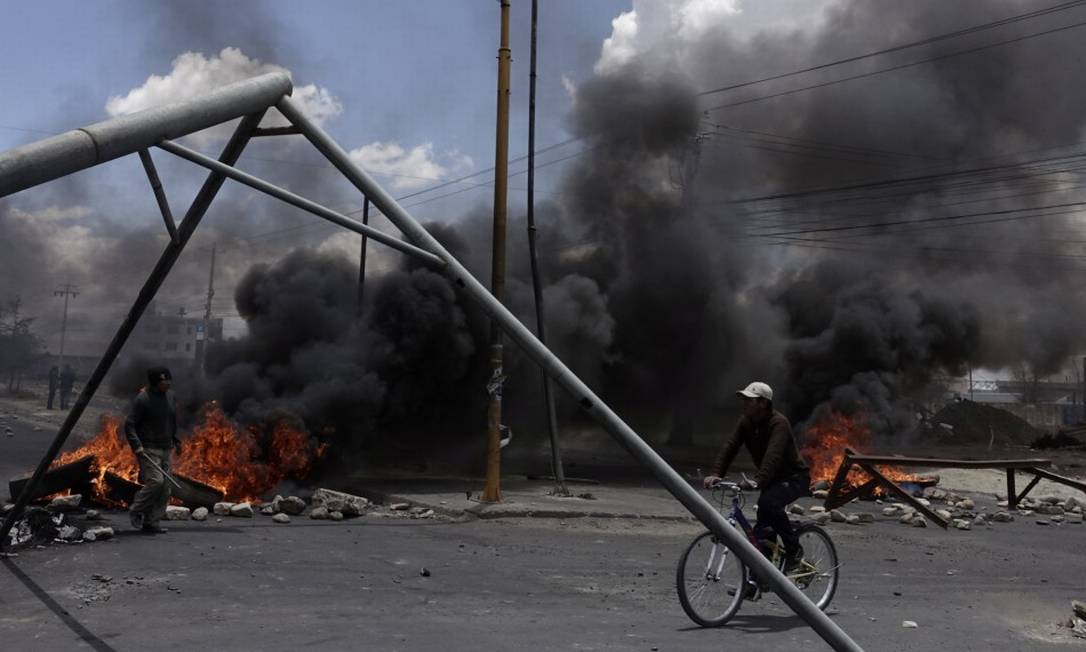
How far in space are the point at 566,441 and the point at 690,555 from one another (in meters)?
25.5

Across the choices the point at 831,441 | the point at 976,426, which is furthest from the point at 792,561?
the point at 976,426

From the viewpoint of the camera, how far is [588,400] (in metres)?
4.09

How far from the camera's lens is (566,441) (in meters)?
31.6

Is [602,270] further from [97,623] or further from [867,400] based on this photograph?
[97,623]

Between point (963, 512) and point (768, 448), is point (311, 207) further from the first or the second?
point (963, 512)

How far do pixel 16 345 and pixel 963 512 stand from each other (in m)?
41.0

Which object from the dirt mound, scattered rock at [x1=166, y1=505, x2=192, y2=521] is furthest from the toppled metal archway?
the dirt mound

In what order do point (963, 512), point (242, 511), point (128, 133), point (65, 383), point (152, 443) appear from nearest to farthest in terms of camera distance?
point (128, 133)
point (152, 443)
point (242, 511)
point (963, 512)
point (65, 383)

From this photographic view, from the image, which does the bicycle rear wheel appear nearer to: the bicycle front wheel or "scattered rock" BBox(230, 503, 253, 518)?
the bicycle front wheel

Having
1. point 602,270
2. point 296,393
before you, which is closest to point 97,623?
point 296,393

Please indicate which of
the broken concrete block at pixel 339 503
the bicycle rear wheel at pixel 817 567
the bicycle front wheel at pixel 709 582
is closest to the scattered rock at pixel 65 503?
the broken concrete block at pixel 339 503

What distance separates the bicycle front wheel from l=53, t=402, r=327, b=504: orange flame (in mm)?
6874

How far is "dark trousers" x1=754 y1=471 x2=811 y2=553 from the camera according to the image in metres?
6.46

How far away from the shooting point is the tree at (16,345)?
39.3 m
